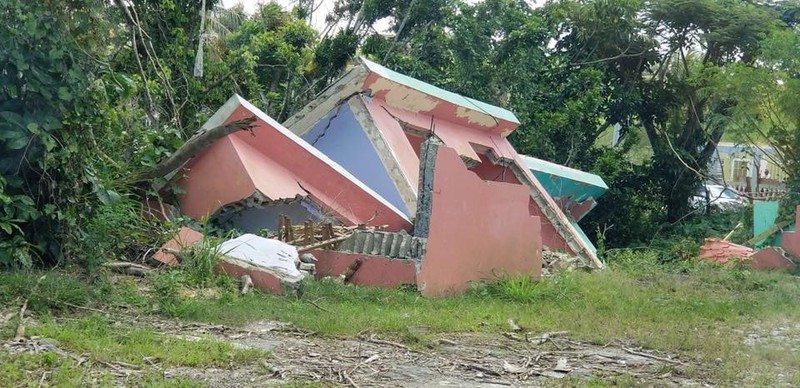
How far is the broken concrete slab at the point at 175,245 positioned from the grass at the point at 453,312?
2.24ft

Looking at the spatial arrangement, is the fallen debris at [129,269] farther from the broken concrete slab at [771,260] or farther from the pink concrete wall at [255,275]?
the broken concrete slab at [771,260]

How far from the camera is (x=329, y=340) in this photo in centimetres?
649

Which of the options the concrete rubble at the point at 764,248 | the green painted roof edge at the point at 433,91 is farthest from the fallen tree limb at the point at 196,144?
the concrete rubble at the point at 764,248

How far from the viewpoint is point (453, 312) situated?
802 centimetres

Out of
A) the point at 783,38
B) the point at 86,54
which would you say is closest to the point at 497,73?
the point at 783,38

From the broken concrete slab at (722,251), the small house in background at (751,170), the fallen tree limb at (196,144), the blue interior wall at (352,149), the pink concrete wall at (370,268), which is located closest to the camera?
the pink concrete wall at (370,268)

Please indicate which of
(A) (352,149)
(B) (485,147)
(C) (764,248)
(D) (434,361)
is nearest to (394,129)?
(A) (352,149)

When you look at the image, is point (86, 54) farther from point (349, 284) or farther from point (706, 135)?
point (706, 135)

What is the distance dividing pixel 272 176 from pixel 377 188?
1.67 metres

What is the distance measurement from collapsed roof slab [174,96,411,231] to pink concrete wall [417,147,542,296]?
1.16 metres

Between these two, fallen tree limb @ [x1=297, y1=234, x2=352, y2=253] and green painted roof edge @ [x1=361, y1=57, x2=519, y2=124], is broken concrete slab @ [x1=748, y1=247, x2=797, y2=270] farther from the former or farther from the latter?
fallen tree limb @ [x1=297, y1=234, x2=352, y2=253]

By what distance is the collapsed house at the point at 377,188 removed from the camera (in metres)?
9.13

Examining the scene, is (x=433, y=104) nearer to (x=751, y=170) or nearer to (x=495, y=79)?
(x=495, y=79)

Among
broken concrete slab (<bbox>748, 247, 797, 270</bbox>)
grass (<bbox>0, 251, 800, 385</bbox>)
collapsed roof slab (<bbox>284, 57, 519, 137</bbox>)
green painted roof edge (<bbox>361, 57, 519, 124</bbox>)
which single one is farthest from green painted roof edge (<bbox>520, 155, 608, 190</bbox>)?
grass (<bbox>0, 251, 800, 385</bbox>)
